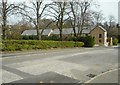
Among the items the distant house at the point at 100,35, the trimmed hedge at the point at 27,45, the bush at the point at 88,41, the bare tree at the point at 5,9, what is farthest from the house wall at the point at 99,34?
the bare tree at the point at 5,9

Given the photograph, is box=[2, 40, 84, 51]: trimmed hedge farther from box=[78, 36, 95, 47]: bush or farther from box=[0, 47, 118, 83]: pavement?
box=[0, 47, 118, 83]: pavement

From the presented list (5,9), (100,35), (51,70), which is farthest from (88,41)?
(51,70)

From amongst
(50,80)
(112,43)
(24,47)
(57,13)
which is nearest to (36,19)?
(57,13)

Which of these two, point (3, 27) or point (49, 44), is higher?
point (3, 27)

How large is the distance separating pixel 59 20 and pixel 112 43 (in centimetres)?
3061

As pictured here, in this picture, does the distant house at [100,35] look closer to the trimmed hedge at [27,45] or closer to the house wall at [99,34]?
the house wall at [99,34]

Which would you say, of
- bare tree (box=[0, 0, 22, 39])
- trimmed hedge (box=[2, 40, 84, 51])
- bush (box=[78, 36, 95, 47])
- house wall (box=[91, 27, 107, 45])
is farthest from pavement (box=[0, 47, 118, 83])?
house wall (box=[91, 27, 107, 45])

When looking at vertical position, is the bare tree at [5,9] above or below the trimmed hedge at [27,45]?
above

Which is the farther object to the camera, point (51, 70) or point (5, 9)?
point (5, 9)

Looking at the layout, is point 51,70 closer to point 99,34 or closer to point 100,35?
point 100,35

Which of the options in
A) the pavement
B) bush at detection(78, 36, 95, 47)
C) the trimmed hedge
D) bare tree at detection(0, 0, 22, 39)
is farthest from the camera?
bush at detection(78, 36, 95, 47)

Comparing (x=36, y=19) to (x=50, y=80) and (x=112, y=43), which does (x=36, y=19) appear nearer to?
(x=50, y=80)

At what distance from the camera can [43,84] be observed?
857cm

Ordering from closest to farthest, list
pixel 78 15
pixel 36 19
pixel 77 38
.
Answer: pixel 36 19 → pixel 77 38 → pixel 78 15
